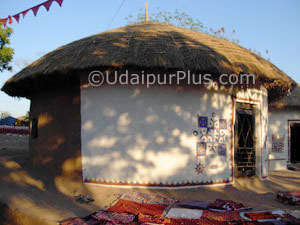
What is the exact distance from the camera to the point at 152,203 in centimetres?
472

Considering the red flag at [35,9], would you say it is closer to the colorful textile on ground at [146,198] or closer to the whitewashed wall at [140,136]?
the whitewashed wall at [140,136]

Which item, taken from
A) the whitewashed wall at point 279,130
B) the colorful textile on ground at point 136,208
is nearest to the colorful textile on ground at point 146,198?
the colorful textile on ground at point 136,208

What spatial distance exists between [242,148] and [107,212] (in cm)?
402

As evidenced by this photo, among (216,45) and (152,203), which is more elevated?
(216,45)

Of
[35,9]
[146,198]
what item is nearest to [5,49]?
[35,9]

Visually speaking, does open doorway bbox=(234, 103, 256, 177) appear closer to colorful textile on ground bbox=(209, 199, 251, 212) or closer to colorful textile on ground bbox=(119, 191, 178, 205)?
colorful textile on ground bbox=(209, 199, 251, 212)

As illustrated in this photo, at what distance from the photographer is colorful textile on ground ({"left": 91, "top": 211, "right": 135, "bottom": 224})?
378cm

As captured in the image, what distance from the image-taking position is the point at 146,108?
18.6 feet

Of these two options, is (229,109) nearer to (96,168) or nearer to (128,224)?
(96,168)

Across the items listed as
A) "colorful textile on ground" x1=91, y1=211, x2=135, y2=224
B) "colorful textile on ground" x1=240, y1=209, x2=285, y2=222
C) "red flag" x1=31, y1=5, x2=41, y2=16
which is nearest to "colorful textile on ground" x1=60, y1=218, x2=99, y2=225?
"colorful textile on ground" x1=91, y1=211, x2=135, y2=224

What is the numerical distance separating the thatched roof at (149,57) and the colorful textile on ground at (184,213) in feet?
8.52

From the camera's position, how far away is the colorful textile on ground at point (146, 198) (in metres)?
4.78

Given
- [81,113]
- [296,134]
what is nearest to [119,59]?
[81,113]

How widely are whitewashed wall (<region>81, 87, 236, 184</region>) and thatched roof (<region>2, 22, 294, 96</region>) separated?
25.8 inches
